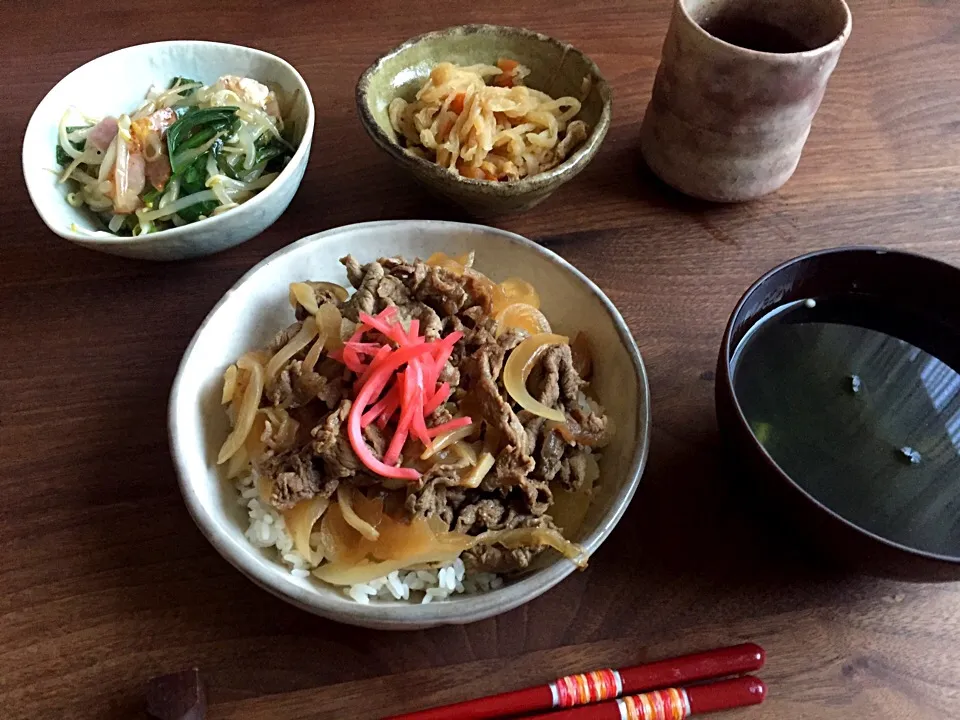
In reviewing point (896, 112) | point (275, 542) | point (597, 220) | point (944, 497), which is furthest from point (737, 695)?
point (896, 112)

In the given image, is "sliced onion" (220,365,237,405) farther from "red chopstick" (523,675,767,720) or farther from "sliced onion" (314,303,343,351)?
"red chopstick" (523,675,767,720)

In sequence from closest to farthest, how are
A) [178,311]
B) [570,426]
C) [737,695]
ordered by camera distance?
[737,695] < [570,426] < [178,311]

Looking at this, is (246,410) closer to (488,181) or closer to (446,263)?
(446,263)

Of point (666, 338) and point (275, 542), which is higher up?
point (666, 338)

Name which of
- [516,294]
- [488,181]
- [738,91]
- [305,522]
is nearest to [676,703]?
[305,522]

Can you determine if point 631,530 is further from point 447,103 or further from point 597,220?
point 447,103

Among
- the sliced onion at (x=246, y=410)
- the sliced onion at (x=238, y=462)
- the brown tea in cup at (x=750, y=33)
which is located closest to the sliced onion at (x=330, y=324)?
the sliced onion at (x=246, y=410)

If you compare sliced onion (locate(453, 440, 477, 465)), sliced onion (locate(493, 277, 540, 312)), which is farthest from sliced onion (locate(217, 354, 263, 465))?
sliced onion (locate(493, 277, 540, 312))
